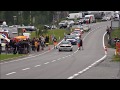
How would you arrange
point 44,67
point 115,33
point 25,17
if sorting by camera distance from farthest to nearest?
point 25,17, point 115,33, point 44,67

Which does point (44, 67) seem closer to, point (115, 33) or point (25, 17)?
point (115, 33)

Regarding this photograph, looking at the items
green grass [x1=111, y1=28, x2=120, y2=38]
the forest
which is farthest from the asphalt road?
the forest

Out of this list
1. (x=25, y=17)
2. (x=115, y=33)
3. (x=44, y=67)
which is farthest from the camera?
(x=25, y=17)

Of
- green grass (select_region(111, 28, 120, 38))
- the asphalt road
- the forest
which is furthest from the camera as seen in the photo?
the forest

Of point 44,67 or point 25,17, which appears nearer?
point 44,67

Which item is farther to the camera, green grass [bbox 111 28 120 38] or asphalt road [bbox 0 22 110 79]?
green grass [bbox 111 28 120 38]

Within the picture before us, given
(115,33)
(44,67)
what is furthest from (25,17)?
(44,67)

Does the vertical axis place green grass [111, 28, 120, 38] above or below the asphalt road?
below

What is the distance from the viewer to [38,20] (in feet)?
488

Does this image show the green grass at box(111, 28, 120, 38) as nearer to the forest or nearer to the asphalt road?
the asphalt road

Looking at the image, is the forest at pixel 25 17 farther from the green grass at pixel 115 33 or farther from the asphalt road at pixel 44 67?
the asphalt road at pixel 44 67
